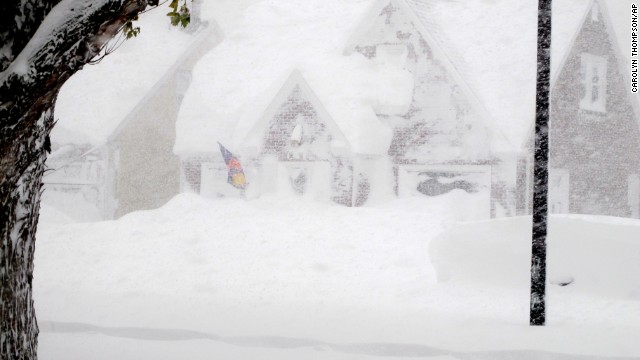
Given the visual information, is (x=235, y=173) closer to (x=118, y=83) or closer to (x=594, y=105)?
(x=118, y=83)

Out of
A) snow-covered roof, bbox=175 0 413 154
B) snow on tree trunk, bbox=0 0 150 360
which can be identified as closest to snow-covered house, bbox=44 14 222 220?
snow-covered roof, bbox=175 0 413 154

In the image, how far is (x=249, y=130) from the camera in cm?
2153

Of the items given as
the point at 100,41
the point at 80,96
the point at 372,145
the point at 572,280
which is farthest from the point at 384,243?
the point at 80,96

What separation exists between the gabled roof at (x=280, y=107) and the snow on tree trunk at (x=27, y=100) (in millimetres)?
14740

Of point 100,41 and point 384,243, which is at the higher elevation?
point 100,41

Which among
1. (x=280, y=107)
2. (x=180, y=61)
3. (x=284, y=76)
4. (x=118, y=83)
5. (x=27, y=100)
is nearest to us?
(x=27, y=100)

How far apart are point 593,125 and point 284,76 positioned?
30.1ft

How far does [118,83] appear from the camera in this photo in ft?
91.2

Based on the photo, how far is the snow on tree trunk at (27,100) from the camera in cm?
490

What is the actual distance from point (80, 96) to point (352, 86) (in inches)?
480

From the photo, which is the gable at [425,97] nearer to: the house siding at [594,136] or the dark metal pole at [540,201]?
the house siding at [594,136]

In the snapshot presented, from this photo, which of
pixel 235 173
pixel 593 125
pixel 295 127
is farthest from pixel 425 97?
pixel 235 173

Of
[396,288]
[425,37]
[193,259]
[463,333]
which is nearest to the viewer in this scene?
[463,333]

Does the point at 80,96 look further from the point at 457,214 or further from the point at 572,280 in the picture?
the point at 572,280
